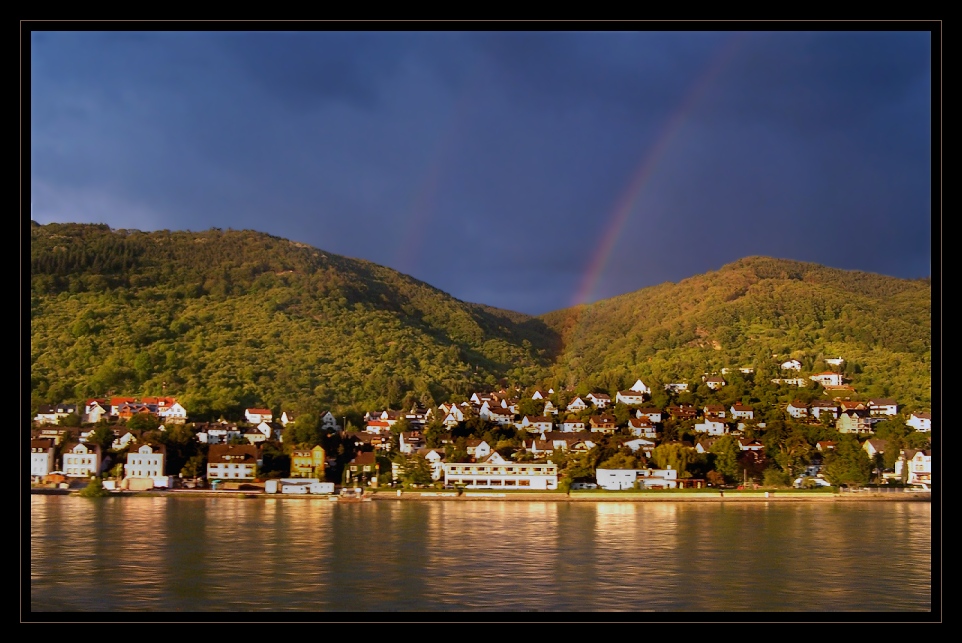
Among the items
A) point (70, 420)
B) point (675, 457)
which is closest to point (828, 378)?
point (675, 457)

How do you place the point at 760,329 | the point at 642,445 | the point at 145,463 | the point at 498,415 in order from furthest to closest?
the point at 760,329
the point at 498,415
the point at 642,445
the point at 145,463

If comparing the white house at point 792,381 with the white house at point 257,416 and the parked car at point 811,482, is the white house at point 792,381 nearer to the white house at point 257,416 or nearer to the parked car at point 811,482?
the parked car at point 811,482

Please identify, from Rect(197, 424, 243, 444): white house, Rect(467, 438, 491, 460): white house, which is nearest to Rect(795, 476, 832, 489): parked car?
Rect(467, 438, 491, 460): white house

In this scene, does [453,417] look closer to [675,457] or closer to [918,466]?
[675,457]

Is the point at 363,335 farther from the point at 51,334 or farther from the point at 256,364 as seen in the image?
the point at 51,334
